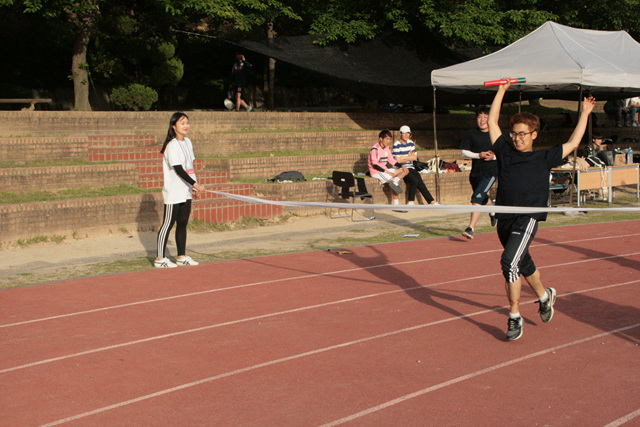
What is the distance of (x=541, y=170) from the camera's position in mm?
5770

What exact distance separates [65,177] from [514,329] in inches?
365

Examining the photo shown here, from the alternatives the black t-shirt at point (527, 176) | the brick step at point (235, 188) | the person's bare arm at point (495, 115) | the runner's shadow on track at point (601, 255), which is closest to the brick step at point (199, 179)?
→ the brick step at point (235, 188)

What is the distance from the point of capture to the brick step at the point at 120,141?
14.8 m

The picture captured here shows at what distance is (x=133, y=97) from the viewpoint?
21.1 m

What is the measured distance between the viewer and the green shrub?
21.0 metres

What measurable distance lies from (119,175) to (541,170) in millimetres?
9342

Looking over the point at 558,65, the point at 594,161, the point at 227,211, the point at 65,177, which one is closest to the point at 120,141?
the point at 65,177

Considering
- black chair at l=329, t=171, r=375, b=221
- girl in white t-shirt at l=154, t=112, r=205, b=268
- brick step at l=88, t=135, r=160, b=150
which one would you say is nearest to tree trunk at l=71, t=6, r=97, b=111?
brick step at l=88, t=135, r=160, b=150

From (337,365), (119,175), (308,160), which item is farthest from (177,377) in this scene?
(308,160)

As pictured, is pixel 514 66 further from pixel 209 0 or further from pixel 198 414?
pixel 198 414

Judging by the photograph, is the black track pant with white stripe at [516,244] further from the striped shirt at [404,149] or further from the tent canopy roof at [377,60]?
the tent canopy roof at [377,60]

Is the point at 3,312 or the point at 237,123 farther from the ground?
the point at 237,123

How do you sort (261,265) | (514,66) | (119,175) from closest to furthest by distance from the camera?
(261,265) → (119,175) → (514,66)

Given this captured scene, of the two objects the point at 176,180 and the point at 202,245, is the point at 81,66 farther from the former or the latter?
the point at 176,180
